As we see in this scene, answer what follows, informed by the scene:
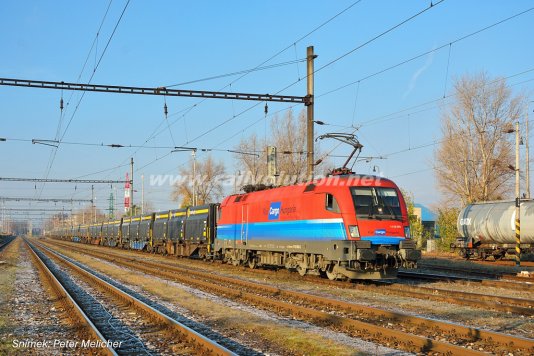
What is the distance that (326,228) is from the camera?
688 inches

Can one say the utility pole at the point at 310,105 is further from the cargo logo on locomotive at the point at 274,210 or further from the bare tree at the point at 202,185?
the bare tree at the point at 202,185

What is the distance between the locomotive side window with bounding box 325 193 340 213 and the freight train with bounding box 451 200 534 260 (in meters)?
16.3

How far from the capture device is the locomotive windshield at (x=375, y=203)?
16938 mm

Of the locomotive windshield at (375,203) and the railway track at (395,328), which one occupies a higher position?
the locomotive windshield at (375,203)

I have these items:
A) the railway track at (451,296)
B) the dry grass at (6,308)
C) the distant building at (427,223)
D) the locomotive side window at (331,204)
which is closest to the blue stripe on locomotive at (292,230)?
the locomotive side window at (331,204)

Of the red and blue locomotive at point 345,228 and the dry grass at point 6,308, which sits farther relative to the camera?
the red and blue locomotive at point 345,228

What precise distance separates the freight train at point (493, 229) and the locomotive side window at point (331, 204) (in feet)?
53.4

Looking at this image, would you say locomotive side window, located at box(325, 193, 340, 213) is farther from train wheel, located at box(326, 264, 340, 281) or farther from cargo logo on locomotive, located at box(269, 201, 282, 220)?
cargo logo on locomotive, located at box(269, 201, 282, 220)

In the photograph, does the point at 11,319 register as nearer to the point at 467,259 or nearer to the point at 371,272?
the point at 371,272

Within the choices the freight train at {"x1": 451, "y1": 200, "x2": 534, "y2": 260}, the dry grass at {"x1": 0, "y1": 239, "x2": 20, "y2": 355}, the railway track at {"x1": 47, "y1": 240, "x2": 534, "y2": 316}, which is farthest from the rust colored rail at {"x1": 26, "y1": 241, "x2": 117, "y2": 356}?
the freight train at {"x1": 451, "y1": 200, "x2": 534, "y2": 260}

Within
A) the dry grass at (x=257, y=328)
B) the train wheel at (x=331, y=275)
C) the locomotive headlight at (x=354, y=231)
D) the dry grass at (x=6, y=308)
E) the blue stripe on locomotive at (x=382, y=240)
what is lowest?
the dry grass at (x=6, y=308)

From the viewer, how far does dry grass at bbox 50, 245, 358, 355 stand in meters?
8.84

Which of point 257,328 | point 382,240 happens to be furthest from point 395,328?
point 382,240

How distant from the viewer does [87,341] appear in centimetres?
962
